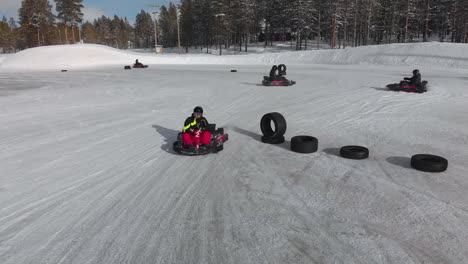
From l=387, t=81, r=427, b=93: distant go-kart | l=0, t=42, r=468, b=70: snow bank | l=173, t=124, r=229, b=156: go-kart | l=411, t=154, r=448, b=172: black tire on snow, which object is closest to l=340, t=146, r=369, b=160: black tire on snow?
l=411, t=154, r=448, b=172: black tire on snow

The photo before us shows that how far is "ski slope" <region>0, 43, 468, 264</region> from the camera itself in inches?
130

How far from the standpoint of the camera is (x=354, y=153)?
5.91m

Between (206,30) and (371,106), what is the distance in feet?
209

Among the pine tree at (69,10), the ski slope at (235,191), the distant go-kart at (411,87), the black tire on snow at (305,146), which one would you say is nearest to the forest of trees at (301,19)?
the pine tree at (69,10)

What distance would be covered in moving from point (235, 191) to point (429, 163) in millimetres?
3586

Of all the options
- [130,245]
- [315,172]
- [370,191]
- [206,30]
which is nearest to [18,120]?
[130,245]

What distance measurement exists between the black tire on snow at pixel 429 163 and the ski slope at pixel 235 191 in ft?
0.45

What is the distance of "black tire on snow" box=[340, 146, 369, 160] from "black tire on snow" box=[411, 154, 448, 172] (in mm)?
851

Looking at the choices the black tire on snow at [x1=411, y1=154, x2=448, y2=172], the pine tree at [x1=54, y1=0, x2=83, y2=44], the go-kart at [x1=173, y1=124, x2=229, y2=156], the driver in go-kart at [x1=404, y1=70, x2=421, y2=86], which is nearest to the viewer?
the black tire on snow at [x1=411, y1=154, x2=448, y2=172]

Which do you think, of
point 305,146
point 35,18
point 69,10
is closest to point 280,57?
point 305,146

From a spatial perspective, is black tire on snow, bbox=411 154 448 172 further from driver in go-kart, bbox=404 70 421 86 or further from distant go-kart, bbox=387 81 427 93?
distant go-kart, bbox=387 81 427 93

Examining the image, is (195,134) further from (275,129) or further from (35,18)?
(35,18)

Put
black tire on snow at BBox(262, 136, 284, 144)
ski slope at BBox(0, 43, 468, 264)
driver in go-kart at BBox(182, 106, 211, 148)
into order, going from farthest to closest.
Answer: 1. black tire on snow at BBox(262, 136, 284, 144)
2. driver in go-kart at BBox(182, 106, 211, 148)
3. ski slope at BBox(0, 43, 468, 264)

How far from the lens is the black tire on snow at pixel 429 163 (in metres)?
5.16
